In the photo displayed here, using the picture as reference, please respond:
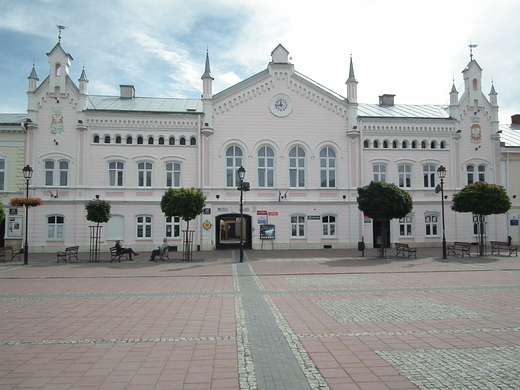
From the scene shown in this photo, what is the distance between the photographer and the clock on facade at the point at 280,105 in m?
31.1

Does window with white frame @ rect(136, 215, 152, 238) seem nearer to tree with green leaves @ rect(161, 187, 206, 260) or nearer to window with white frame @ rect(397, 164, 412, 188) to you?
tree with green leaves @ rect(161, 187, 206, 260)

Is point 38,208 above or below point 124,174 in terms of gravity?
below

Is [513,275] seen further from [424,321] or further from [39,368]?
[39,368]

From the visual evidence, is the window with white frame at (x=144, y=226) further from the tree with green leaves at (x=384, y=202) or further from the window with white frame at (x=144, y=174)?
the tree with green leaves at (x=384, y=202)

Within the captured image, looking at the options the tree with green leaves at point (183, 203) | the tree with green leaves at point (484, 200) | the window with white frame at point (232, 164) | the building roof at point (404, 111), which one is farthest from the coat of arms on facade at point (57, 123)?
the tree with green leaves at point (484, 200)

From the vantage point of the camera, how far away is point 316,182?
3127 cm

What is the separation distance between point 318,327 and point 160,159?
79.6ft

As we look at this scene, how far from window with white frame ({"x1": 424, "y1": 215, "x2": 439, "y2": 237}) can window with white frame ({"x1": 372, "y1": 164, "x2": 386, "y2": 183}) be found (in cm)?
493

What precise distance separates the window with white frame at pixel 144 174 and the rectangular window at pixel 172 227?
10.6 feet

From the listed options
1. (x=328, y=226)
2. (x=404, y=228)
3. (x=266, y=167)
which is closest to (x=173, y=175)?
(x=266, y=167)

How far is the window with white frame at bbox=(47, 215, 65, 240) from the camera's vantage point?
28.8 meters

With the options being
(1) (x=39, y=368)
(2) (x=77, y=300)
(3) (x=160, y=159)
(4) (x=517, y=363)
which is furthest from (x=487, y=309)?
(3) (x=160, y=159)

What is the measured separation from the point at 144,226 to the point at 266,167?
10539 millimetres

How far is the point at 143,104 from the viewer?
109 ft
